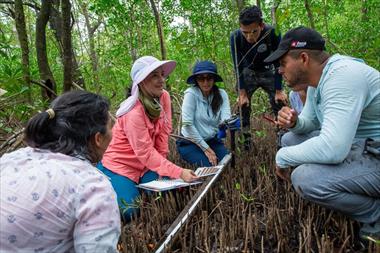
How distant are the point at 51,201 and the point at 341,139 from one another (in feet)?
3.98

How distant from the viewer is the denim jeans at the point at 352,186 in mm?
1645

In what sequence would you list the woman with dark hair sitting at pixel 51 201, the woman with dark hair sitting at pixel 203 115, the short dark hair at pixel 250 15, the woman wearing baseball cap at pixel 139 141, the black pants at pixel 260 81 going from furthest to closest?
1. the black pants at pixel 260 81
2. the woman with dark hair sitting at pixel 203 115
3. the short dark hair at pixel 250 15
4. the woman wearing baseball cap at pixel 139 141
5. the woman with dark hair sitting at pixel 51 201

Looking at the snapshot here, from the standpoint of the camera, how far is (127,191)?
8.36ft

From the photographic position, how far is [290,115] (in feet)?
6.81

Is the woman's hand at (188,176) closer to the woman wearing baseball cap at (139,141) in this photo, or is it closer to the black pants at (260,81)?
the woman wearing baseball cap at (139,141)

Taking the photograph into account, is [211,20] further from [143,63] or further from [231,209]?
[231,209]

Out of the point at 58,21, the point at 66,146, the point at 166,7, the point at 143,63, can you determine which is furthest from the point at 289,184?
the point at 166,7

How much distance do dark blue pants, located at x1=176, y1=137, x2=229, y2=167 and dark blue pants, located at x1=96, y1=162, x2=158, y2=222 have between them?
2.04 feet

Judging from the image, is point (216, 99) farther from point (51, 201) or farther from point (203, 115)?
point (51, 201)

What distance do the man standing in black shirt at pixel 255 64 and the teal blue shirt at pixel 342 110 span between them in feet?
4.76

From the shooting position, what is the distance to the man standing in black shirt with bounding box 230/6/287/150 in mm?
3226

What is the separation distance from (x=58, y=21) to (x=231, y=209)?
4002 millimetres

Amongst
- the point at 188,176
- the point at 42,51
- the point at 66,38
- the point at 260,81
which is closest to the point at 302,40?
the point at 188,176

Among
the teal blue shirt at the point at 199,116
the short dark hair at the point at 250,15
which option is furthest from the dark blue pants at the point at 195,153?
the short dark hair at the point at 250,15
